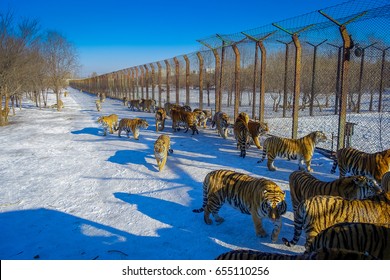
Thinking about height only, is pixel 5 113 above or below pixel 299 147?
above

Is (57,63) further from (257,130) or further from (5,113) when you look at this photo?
(257,130)

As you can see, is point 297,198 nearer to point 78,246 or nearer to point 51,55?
point 78,246

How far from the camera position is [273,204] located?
13.1 feet

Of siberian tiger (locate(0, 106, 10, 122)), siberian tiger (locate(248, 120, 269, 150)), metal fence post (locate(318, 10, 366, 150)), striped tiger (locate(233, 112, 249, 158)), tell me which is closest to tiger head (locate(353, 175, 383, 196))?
metal fence post (locate(318, 10, 366, 150))

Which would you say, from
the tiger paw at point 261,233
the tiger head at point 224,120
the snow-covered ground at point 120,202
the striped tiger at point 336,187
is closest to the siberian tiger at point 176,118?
the snow-covered ground at point 120,202

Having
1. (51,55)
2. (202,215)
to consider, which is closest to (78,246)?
(202,215)

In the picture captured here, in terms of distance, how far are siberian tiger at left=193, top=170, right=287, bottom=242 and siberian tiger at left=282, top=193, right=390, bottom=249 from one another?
424 millimetres

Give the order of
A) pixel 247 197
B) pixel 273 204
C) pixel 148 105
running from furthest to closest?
pixel 148 105 < pixel 247 197 < pixel 273 204

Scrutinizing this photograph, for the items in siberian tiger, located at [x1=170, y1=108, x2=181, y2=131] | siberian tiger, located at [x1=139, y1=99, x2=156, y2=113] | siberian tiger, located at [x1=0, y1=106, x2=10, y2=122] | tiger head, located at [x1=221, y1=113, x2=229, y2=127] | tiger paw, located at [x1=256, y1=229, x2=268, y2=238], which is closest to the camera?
tiger paw, located at [x1=256, y1=229, x2=268, y2=238]

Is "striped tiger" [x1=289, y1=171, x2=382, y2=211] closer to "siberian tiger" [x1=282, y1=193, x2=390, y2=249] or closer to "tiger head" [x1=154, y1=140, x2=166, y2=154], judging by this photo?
"siberian tiger" [x1=282, y1=193, x2=390, y2=249]

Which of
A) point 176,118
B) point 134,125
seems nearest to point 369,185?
point 134,125

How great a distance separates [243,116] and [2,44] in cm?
1508

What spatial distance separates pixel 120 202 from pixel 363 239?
4260 millimetres

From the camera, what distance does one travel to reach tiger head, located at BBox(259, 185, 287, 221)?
13.1 ft
